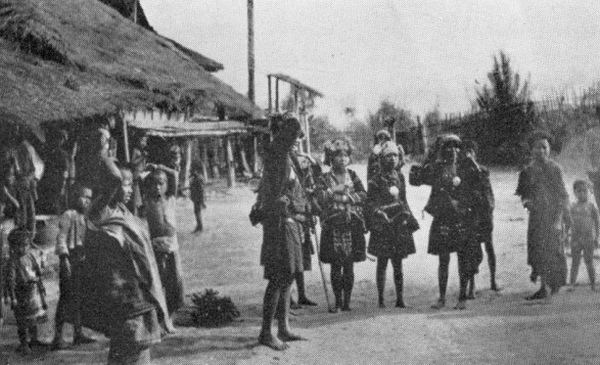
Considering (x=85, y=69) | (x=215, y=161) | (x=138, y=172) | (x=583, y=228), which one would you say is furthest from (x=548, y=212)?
(x=215, y=161)

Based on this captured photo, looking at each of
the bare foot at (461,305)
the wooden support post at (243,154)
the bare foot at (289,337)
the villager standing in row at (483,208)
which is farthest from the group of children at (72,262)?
the wooden support post at (243,154)

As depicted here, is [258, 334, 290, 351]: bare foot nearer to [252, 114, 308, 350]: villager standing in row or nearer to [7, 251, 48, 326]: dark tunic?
[252, 114, 308, 350]: villager standing in row

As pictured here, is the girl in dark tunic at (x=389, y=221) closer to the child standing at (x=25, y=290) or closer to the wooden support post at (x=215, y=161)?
the child standing at (x=25, y=290)

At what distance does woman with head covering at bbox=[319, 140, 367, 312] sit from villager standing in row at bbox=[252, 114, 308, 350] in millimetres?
1236

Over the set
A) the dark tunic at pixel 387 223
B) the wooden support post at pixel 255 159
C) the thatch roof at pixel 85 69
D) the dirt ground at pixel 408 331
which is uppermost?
the thatch roof at pixel 85 69

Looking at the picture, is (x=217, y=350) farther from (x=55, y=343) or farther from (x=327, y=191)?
(x=327, y=191)

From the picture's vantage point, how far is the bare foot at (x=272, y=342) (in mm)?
5082

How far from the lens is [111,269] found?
3793 mm

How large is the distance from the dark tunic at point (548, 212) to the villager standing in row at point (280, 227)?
2.62m

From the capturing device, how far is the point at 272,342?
16.8 ft

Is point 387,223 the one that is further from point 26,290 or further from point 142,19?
point 142,19

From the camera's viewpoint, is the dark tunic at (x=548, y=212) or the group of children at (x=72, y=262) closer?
the group of children at (x=72, y=262)

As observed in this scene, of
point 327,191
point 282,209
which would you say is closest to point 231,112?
point 327,191

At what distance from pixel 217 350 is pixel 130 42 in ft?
26.9
